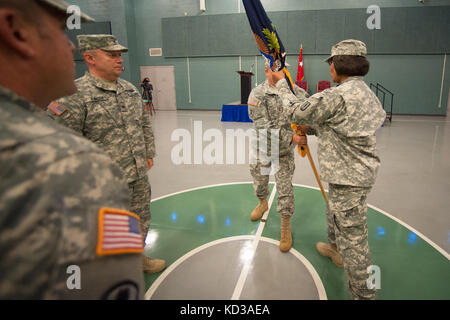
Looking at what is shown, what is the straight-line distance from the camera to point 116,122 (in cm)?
212

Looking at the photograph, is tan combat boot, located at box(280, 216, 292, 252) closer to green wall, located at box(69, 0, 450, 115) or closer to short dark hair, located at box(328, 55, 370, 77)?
short dark hair, located at box(328, 55, 370, 77)

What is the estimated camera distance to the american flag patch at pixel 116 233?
1.73 ft

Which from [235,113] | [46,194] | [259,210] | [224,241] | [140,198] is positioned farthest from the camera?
[235,113]

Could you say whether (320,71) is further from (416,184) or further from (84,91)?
(84,91)

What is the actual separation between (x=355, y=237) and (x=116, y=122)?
2002 mm

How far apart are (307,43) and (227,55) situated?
12.5ft

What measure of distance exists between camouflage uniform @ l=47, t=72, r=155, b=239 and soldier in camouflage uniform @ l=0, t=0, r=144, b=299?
1.51 meters

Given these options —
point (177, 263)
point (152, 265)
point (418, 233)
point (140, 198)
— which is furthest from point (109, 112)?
point (418, 233)

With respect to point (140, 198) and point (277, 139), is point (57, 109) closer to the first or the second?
point (140, 198)

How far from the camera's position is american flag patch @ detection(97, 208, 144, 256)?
53 centimetres

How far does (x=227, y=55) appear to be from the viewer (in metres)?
13.1

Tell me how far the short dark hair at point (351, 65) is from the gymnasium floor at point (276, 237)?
1695 mm

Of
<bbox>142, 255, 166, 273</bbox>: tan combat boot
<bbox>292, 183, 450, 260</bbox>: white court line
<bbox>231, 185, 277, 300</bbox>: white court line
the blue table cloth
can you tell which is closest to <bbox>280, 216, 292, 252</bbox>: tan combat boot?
<bbox>231, 185, 277, 300</bbox>: white court line

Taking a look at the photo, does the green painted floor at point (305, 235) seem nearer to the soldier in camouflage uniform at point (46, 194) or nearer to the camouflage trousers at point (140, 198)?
the camouflage trousers at point (140, 198)
